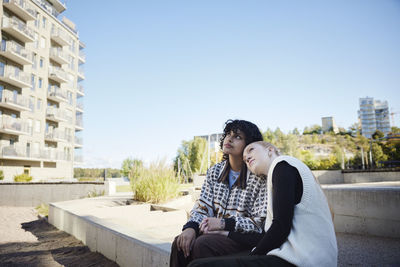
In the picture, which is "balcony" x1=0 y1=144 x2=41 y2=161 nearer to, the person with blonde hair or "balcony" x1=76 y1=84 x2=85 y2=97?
"balcony" x1=76 y1=84 x2=85 y2=97

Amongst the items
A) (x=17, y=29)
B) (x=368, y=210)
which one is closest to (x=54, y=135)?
(x=17, y=29)

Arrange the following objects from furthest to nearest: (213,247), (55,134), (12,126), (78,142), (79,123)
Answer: (79,123) → (78,142) → (55,134) → (12,126) → (213,247)

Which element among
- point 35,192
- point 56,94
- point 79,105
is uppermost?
point 79,105

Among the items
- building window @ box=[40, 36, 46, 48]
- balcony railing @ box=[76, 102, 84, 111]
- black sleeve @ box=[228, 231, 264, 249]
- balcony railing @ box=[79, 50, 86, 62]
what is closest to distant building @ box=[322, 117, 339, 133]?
balcony railing @ box=[79, 50, 86, 62]

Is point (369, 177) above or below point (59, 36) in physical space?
below

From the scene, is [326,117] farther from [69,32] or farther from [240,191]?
[240,191]

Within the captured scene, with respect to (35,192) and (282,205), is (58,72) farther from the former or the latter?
(282,205)

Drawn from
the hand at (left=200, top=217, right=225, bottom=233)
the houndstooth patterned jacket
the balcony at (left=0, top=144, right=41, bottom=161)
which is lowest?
the hand at (left=200, top=217, right=225, bottom=233)

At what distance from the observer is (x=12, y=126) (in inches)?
944

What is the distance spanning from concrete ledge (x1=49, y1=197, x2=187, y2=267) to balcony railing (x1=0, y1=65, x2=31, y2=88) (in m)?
23.1

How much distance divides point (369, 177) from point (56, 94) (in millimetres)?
30758

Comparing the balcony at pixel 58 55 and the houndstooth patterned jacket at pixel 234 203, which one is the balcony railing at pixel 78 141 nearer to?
the balcony at pixel 58 55

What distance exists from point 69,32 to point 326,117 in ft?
324

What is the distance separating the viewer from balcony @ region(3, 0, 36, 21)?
2434cm
